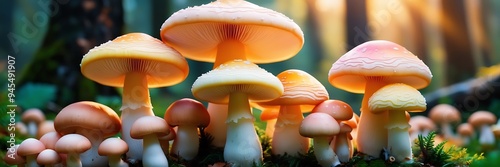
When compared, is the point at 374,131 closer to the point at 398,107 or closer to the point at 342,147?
the point at 342,147

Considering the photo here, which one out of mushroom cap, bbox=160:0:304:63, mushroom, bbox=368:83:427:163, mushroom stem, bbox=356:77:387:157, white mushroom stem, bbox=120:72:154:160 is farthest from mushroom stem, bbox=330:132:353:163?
white mushroom stem, bbox=120:72:154:160

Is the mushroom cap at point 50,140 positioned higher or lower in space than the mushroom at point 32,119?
higher

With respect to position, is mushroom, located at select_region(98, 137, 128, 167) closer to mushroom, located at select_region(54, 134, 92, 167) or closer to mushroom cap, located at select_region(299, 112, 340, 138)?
mushroom, located at select_region(54, 134, 92, 167)

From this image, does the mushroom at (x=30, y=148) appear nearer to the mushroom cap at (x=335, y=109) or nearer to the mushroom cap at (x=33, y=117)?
the mushroom cap at (x=335, y=109)

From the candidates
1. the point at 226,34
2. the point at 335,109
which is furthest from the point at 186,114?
the point at 335,109

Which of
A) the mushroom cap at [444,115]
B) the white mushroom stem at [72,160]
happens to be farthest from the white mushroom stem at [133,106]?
the mushroom cap at [444,115]

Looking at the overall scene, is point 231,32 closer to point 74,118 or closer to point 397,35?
point 74,118
